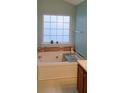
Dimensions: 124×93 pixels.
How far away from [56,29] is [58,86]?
2.81 meters

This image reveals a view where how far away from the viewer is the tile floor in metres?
3.52

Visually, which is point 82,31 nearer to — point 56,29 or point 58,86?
point 56,29

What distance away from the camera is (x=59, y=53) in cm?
567

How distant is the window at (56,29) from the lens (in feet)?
19.2

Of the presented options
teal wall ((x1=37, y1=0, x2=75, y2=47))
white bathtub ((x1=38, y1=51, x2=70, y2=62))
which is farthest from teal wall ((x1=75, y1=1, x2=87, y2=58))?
white bathtub ((x1=38, y1=51, x2=70, y2=62))

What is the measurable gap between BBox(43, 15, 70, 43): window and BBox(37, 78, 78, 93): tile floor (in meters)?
2.15

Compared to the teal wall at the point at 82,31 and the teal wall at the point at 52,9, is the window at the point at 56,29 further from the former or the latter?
the teal wall at the point at 82,31
